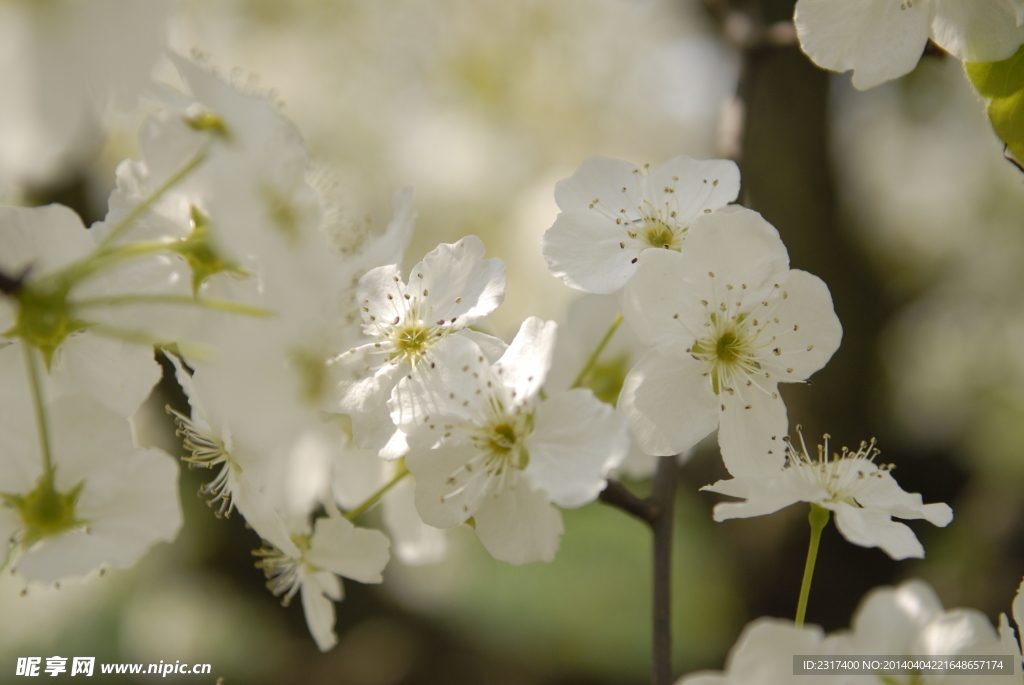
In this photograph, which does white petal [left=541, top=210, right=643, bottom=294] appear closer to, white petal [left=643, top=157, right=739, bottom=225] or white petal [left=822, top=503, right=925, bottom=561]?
white petal [left=643, top=157, right=739, bottom=225]

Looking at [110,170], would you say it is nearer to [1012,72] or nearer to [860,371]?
[860,371]

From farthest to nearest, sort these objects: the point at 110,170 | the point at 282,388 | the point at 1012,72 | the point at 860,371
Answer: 1. the point at 110,170
2. the point at 860,371
3. the point at 1012,72
4. the point at 282,388

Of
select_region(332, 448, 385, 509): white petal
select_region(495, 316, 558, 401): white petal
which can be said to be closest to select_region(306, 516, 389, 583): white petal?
select_region(332, 448, 385, 509): white petal

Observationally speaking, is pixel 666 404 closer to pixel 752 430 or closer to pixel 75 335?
pixel 752 430

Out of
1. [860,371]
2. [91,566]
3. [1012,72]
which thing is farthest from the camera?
[860,371]

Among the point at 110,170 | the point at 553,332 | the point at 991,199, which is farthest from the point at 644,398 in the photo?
the point at 991,199
